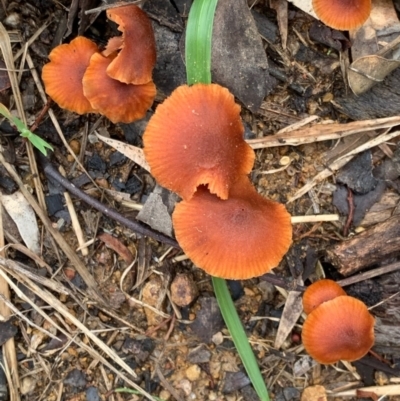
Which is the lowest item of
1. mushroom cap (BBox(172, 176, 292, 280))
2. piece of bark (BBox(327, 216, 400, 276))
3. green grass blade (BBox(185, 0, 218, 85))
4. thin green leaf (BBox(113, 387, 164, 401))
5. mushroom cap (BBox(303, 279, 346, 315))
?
thin green leaf (BBox(113, 387, 164, 401))

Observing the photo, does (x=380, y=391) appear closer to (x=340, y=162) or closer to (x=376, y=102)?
(x=340, y=162)

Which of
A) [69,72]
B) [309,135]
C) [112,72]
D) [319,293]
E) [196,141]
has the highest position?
[112,72]

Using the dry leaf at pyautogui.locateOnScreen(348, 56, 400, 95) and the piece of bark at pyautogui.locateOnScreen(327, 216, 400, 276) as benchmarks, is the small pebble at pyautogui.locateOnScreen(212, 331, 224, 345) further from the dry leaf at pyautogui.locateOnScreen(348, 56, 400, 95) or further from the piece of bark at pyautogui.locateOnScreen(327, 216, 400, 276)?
the dry leaf at pyautogui.locateOnScreen(348, 56, 400, 95)

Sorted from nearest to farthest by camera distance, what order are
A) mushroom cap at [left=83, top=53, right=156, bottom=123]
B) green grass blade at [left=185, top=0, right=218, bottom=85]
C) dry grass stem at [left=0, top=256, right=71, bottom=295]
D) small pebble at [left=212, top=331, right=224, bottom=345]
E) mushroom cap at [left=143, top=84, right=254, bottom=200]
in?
mushroom cap at [left=143, top=84, right=254, bottom=200] < mushroom cap at [left=83, top=53, right=156, bottom=123] < green grass blade at [left=185, top=0, right=218, bottom=85] < dry grass stem at [left=0, top=256, right=71, bottom=295] < small pebble at [left=212, top=331, right=224, bottom=345]

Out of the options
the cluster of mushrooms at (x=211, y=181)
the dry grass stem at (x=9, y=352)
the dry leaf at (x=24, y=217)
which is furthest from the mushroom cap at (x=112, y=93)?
the dry grass stem at (x=9, y=352)

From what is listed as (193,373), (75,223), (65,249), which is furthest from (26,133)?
(193,373)

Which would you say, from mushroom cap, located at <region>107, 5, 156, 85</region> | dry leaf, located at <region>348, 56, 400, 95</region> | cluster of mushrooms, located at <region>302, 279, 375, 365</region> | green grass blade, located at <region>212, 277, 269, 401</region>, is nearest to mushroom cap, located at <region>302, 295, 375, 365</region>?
cluster of mushrooms, located at <region>302, 279, 375, 365</region>

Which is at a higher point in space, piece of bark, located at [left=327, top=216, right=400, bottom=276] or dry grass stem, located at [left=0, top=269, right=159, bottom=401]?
piece of bark, located at [left=327, top=216, right=400, bottom=276]
